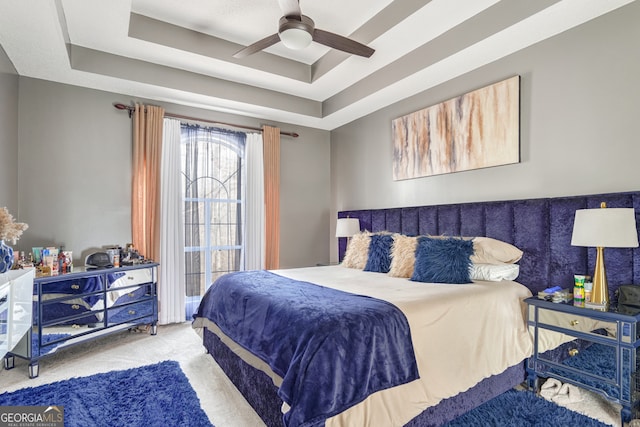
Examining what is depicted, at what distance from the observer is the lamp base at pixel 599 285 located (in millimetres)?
2119

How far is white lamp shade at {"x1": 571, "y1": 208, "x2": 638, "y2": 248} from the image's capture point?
6.48ft

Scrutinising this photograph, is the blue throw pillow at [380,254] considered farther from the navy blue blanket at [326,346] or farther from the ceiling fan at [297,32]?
the ceiling fan at [297,32]

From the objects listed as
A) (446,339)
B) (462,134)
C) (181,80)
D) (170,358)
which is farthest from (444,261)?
(181,80)

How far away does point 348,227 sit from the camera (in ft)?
14.4

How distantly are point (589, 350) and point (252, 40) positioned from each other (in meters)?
3.94

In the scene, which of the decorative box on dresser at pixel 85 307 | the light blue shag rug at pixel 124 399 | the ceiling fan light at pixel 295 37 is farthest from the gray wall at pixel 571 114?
the decorative box on dresser at pixel 85 307

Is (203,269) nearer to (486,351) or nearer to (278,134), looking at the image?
(278,134)

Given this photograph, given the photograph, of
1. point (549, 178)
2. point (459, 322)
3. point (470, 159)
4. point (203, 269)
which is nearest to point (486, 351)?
point (459, 322)

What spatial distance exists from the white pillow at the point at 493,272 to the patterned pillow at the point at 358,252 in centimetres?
114

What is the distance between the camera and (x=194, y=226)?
13.8 ft

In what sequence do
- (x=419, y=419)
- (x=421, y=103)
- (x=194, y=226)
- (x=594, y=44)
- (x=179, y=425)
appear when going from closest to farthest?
(x=419, y=419) → (x=179, y=425) → (x=594, y=44) → (x=421, y=103) → (x=194, y=226)

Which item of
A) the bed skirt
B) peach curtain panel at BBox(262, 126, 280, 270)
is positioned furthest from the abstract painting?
the bed skirt

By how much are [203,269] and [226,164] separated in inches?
55.4

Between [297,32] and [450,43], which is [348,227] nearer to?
[450,43]
